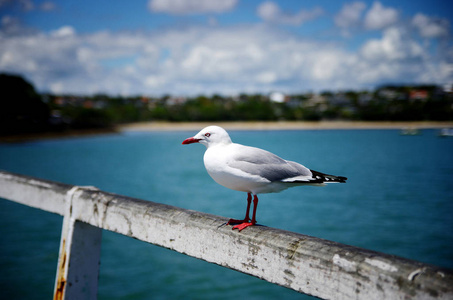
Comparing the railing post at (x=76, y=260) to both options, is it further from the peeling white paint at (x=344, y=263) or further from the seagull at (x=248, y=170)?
the peeling white paint at (x=344, y=263)

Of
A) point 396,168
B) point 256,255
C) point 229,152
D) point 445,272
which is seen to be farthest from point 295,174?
point 396,168

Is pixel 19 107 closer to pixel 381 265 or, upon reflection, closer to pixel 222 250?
pixel 222 250

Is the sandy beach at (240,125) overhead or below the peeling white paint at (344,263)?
below

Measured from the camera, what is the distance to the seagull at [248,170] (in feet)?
5.01

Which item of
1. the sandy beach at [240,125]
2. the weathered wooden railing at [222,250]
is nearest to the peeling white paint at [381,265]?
the weathered wooden railing at [222,250]

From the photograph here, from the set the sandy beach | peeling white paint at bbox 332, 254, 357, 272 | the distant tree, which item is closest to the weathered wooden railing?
peeling white paint at bbox 332, 254, 357, 272

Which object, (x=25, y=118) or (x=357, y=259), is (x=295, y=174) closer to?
(x=357, y=259)

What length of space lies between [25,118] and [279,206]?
128 ft

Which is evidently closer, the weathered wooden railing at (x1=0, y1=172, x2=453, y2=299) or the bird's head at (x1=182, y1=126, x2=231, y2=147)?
the weathered wooden railing at (x1=0, y1=172, x2=453, y2=299)

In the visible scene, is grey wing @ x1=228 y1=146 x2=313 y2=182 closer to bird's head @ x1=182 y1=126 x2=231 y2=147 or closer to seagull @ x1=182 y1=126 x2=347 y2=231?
seagull @ x1=182 y1=126 x2=347 y2=231

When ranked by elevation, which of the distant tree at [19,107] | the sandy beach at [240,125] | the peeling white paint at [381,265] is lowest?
the sandy beach at [240,125]

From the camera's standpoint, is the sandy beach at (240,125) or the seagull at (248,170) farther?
the sandy beach at (240,125)

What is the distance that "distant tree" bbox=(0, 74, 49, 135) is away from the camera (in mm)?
40750

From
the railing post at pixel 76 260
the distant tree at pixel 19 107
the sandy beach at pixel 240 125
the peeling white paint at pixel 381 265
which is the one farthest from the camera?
the sandy beach at pixel 240 125
